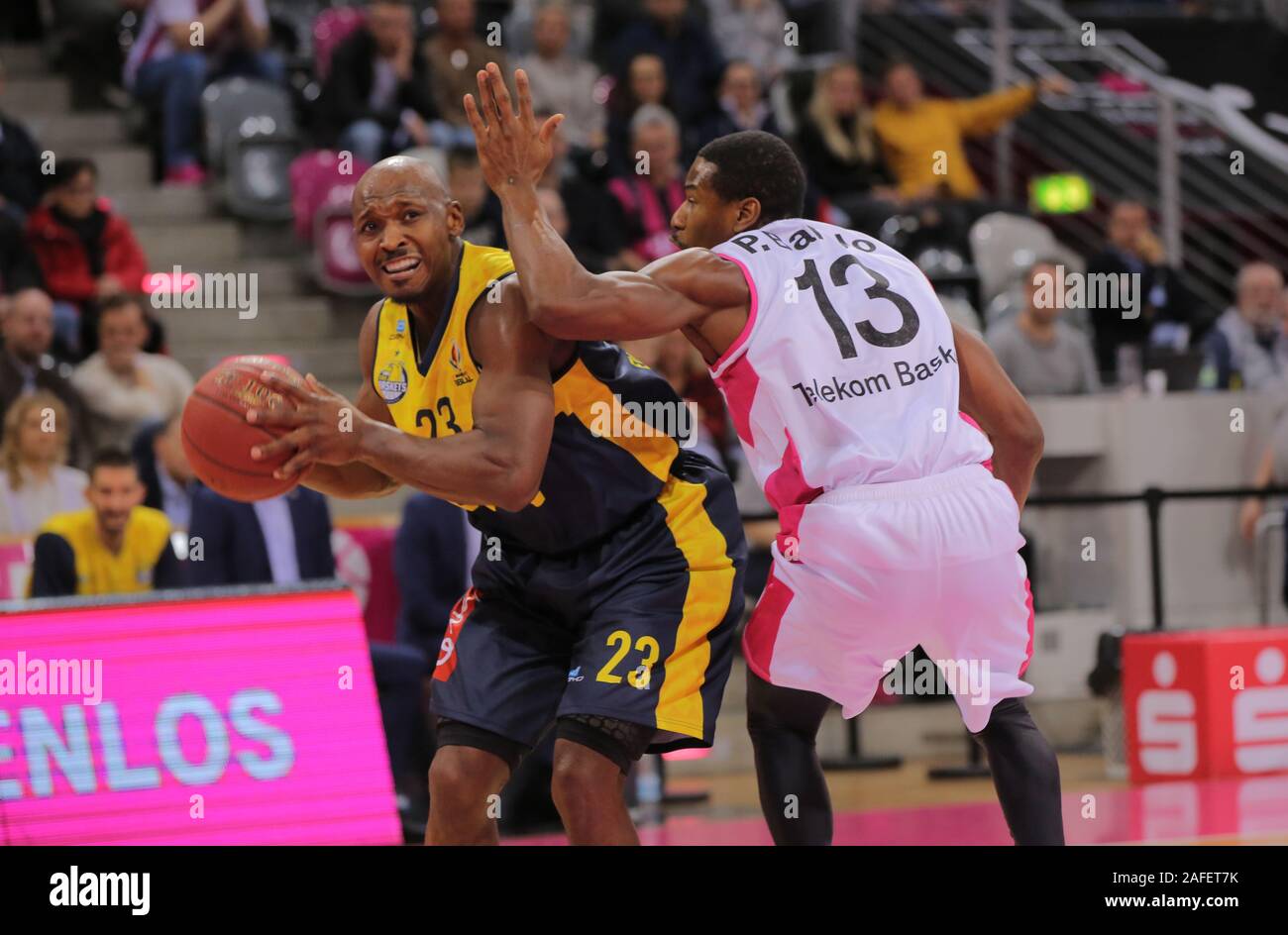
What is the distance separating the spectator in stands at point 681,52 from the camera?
1142cm

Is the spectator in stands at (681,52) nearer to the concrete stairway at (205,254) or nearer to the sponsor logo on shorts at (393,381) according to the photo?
the concrete stairway at (205,254)

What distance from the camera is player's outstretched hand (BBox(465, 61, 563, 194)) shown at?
4.20m

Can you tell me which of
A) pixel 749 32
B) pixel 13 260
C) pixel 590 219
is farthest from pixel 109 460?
pixel 749 32

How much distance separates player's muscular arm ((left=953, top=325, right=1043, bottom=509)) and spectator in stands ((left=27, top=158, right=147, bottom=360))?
583 centimetres

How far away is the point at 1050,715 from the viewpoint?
912cm

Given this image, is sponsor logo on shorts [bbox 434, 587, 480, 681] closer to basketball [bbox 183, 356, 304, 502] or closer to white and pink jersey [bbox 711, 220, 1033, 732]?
basketball [bbox 183, 356, 304, 502]

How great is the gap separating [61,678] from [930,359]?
94.9 inches

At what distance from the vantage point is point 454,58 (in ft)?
34.9

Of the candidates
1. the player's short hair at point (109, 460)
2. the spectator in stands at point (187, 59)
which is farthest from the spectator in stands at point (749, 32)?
the player's short hair at point (109, 460)

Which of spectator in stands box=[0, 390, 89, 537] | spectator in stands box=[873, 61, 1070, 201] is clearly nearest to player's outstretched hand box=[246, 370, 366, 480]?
spectator in stands box=[0, 390, 89, 537]

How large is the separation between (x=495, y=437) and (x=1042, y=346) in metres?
6.12

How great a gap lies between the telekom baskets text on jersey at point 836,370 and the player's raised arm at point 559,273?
4.3 inches
